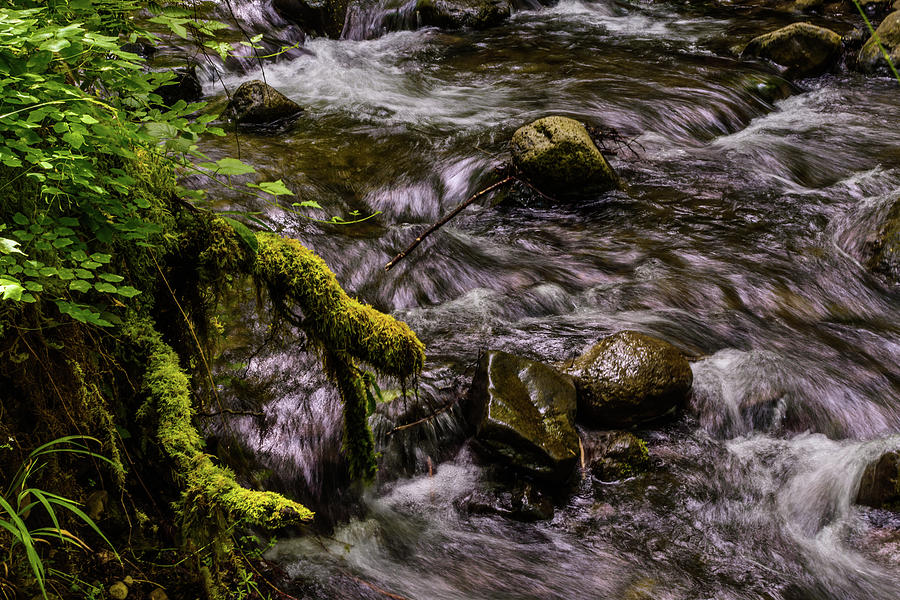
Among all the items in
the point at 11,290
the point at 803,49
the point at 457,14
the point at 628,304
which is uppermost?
the point at 457,14

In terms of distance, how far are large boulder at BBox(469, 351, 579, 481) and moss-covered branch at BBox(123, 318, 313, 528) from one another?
5.46ft

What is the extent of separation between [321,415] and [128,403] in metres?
1.64

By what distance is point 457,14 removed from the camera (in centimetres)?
1151

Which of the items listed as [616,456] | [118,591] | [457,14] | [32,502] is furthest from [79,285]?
[457,14]

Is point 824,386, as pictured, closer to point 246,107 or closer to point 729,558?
point 729,558

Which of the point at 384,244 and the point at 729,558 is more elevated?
the point at 384,244

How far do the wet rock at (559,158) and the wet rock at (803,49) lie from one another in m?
4.99

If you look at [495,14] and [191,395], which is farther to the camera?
[495,14]

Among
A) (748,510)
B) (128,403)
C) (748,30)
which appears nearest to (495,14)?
(748,30)

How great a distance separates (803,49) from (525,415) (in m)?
8.57

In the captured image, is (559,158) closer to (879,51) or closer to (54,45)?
(54,45)

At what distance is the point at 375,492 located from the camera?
11.6ft

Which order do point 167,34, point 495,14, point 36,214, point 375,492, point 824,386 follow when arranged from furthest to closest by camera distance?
point 495,14 → point 167,34 → point 824,386 → point 375,492 → point 36,214

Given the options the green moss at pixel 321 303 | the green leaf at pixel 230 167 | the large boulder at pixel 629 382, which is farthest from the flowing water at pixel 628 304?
the green leaf at pixel 230 167
